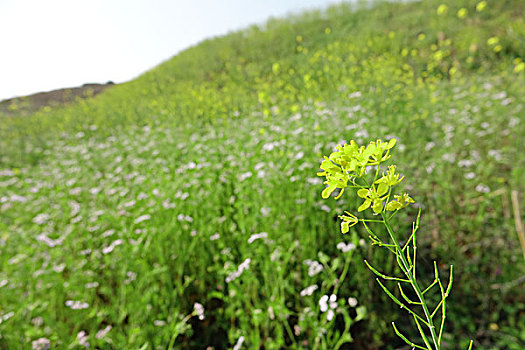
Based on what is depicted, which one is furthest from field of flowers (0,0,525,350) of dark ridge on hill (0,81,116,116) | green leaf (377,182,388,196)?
dark ridge on hill (0,81,116,116)

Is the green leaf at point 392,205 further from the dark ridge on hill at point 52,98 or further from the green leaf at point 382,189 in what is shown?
the dark ridge on hill at point 52,98

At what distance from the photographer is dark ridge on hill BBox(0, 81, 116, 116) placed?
8.94 meters

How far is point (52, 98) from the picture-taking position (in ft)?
35.6

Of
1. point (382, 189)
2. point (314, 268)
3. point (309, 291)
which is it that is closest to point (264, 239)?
point (314, 268)

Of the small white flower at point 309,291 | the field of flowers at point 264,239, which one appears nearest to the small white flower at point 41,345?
the field of flowers at point 264,239

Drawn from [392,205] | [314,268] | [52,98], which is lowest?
[314,268]

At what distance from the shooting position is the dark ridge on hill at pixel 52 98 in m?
8.94

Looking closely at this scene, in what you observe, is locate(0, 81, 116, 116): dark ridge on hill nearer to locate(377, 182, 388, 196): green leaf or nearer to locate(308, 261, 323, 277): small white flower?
locate(308, 261, 323, 277): small white flower

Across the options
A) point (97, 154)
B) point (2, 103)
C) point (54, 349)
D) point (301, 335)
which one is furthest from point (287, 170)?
point (2, 103)

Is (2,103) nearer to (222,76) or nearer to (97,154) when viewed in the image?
(222,76)

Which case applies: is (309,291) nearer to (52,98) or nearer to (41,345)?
(41,345)

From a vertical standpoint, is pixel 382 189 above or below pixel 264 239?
above

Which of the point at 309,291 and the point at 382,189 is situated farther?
the point at 309,291

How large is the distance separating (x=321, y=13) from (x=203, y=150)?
8950 millimetres
